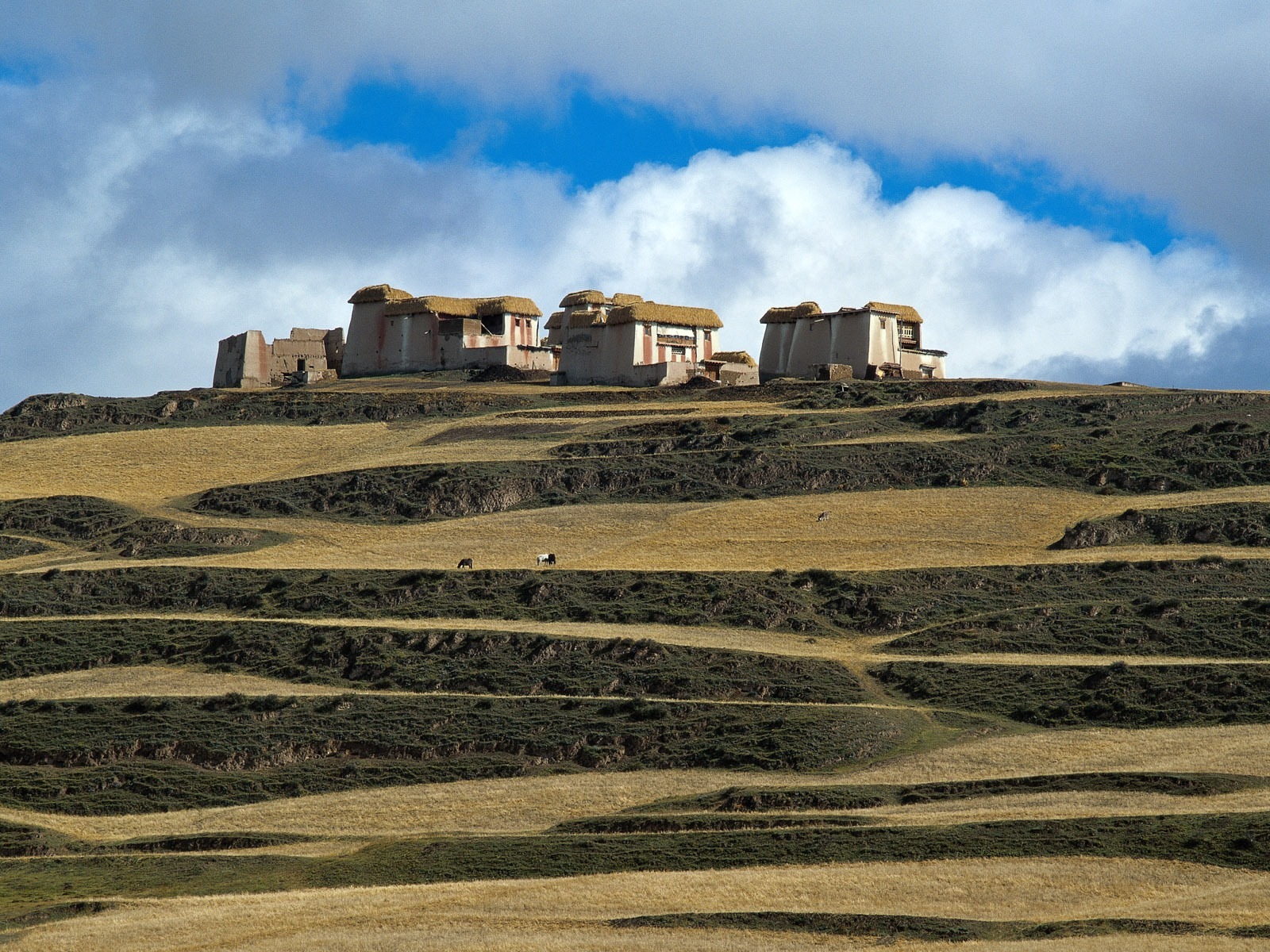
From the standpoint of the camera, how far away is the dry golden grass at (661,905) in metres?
30.7

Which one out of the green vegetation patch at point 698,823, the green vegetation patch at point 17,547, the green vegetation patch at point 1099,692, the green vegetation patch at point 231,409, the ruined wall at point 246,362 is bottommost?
the green vegetation patch at point 698,823

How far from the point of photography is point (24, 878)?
37625 mm

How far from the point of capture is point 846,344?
362 feet

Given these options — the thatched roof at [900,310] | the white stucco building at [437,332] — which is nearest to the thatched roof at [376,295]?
the white stucco building at [437,332]

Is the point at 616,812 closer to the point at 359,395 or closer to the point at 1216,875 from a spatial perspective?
the point at 1216,875

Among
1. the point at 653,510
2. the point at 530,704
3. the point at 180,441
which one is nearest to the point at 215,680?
the point at 530,704

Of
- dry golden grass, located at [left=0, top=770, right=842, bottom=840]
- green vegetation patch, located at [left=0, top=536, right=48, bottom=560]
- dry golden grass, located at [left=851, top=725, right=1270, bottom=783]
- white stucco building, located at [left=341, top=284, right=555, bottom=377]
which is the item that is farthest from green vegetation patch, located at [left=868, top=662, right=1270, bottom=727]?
white stucco building, located at [left=341, top=284, right=555, bottom=377]

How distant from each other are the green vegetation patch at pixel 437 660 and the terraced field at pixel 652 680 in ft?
0.56

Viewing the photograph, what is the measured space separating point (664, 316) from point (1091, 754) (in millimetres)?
66542

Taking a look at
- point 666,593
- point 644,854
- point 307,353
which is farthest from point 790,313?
point 644,854

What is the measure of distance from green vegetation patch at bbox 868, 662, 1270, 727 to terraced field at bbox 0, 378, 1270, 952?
0.15 meters

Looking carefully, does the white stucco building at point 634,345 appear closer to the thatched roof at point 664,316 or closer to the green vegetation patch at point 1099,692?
the thatched roof at point 664,316

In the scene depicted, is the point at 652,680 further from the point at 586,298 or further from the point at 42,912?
the point at 586,298

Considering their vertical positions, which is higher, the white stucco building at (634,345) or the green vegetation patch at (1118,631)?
the white stucco building at (634,345)
